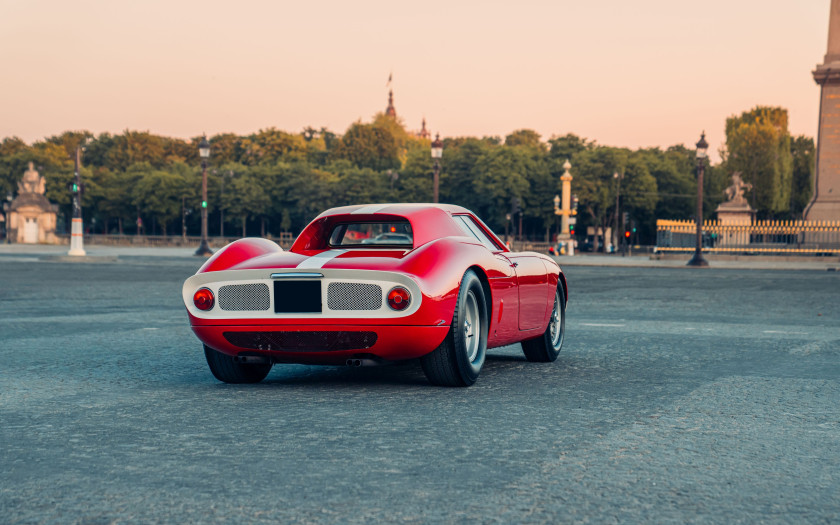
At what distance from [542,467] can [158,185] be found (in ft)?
341

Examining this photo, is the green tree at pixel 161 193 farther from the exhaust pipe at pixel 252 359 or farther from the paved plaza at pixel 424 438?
the exhaust pipe at pixel 252 359

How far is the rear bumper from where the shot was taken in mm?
6141

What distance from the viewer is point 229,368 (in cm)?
679

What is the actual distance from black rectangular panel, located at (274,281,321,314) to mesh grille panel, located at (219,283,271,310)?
0.28 ft

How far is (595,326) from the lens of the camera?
11.9 meters

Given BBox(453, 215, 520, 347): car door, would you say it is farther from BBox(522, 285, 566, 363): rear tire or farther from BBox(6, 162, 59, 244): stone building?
BBox(6, 162, 59, 244): stone building

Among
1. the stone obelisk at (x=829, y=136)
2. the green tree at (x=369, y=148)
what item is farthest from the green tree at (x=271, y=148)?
the stone obelisk at (x=829, y=136)

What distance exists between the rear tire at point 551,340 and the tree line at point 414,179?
64157 millimetres

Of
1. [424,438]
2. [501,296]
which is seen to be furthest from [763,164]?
[424,438]

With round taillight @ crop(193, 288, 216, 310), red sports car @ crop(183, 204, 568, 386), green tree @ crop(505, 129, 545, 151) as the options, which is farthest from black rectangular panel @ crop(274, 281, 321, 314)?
green tree @ crop(505, 129, 545, 151)

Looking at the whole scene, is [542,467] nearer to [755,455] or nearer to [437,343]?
[755,455]

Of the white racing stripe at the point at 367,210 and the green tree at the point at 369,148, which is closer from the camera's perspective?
the white racing stripe at the point at 367,210

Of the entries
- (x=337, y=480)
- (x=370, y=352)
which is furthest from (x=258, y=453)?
(x=370, y=352)

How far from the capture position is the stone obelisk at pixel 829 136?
141ft
